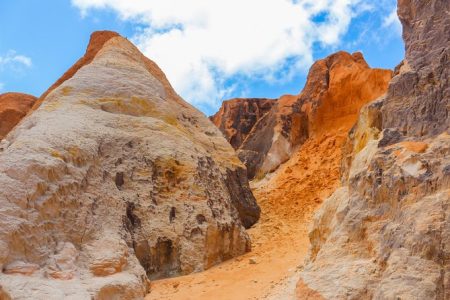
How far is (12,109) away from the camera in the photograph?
800 inches

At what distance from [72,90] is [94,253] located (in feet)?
17.2

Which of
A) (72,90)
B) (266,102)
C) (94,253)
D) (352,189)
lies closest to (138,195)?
(94,253)

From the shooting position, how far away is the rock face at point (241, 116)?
29.8 m

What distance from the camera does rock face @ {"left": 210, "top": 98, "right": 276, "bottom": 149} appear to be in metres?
29.8

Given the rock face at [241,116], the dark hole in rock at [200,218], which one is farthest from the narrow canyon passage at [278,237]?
the rock face at [241,116]

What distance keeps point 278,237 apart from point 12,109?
13036 millimetres

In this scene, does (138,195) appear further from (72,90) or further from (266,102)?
(266,102)

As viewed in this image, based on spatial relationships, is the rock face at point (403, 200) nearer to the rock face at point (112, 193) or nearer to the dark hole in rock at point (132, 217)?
the rock face at point (112, 193)

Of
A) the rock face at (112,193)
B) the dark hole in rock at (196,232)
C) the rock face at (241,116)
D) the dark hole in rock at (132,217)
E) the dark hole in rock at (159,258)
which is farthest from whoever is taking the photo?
the rock face at (241,116)

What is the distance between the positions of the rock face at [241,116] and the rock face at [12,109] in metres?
11.9

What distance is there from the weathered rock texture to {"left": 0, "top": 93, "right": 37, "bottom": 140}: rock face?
9.41 meters

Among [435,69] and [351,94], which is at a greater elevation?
[351,94]

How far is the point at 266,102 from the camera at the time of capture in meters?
30.7

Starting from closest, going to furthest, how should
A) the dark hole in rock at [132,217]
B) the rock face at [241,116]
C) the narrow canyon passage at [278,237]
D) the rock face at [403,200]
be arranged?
the rock face at [403,200], the narrow canyon passage at [278,237], the dark hole in rock at [132,217], the rock face at [241,116]
